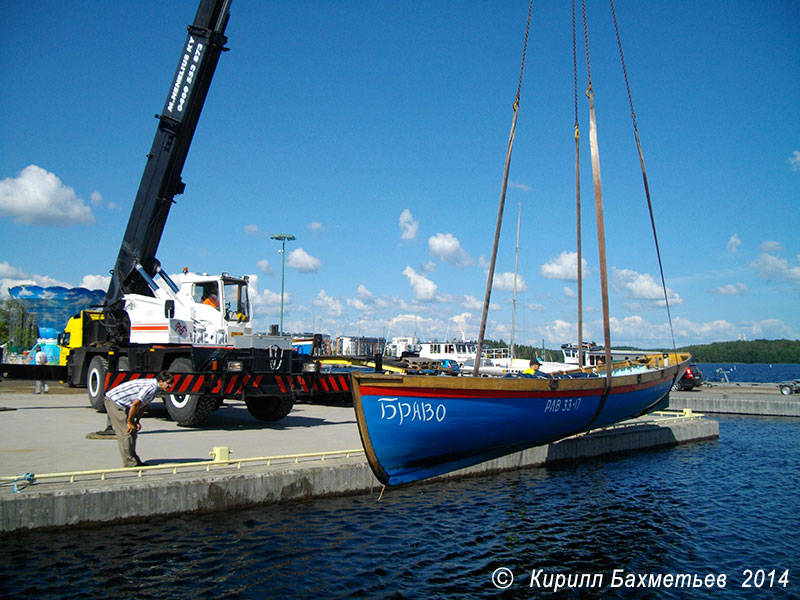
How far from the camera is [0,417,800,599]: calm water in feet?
22.4

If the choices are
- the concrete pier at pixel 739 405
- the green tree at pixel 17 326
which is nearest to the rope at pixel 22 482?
the concrete pier at pixel 739 405

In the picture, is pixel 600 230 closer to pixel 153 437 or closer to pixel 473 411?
pixel 473 411

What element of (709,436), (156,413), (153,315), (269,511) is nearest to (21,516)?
(269,511)

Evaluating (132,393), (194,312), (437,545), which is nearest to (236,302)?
(194,312)

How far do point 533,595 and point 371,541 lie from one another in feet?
7.50

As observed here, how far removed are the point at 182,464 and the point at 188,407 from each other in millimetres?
4678

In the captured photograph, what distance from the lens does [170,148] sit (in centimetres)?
1500

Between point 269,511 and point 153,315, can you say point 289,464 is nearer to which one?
point 269,511

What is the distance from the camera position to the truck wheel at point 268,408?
15.0 metres

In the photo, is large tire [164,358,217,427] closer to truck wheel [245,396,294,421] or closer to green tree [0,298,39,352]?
truck wheel [245,396,294,421]

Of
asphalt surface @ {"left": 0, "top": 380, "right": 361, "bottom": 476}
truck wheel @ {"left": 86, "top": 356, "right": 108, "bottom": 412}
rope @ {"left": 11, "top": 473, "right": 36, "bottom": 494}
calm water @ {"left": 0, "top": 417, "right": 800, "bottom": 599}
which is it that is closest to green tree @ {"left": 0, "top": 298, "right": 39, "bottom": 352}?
asphalt surface @ {"left": 0, "top": 380, "right": 361, "bottom": 476}

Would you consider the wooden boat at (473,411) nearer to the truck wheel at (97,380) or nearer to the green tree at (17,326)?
the truck wheel at (97,380)

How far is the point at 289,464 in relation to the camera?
9891 mm

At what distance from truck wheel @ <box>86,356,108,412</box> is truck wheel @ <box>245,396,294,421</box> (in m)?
3.62
